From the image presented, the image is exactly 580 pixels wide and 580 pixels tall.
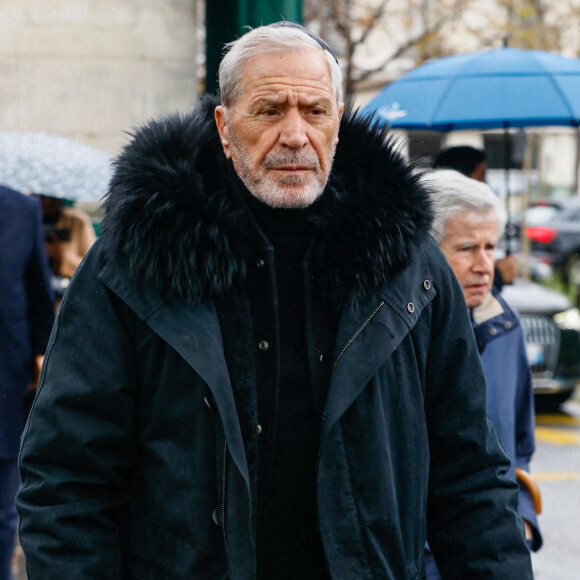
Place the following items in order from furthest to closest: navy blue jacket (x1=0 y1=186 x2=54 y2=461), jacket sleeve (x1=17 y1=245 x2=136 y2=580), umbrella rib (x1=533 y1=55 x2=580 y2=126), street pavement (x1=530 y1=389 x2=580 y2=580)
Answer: street pavement (x1=530 y1=389 x2=580 y2=580), umbrella rib (x1=533 y1=55 x2=580 y2=126), navy blue jacket (x1=0 y1=186 x2=54 y2=461), jacket sleeve (x1=17 y1=245 x2=136 y2=580)

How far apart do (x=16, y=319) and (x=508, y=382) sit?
80.2 inches

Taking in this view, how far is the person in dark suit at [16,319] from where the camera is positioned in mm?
4117

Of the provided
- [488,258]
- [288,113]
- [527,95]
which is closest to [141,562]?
[288,113]

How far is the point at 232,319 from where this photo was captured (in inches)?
84.0

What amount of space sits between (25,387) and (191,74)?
779 cm

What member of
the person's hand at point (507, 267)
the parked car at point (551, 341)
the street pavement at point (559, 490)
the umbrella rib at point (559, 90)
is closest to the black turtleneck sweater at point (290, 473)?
the umbrella rib at point (559, 90)

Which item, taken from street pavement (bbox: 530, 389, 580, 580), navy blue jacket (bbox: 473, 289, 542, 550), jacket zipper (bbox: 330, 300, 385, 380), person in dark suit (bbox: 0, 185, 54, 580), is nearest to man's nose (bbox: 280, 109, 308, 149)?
jacket zipper (bbox: 330, 300, 385, 380)

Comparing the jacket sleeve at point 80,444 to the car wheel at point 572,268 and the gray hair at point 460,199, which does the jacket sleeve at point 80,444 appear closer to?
the gray hair at point 460,199

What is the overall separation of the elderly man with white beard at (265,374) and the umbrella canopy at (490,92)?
286 centimetres

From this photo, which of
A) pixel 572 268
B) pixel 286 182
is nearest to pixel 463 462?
pixel 286 182

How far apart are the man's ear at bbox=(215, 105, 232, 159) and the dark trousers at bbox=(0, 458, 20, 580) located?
2.34 m

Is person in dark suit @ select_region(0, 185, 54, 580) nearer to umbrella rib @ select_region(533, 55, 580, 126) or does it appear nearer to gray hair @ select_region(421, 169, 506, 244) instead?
gray hair @ select_region(421, 169, 506, 244)

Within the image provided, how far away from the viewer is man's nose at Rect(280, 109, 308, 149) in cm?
218

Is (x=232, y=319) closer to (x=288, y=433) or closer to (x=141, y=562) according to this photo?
(x=288, y=433)
